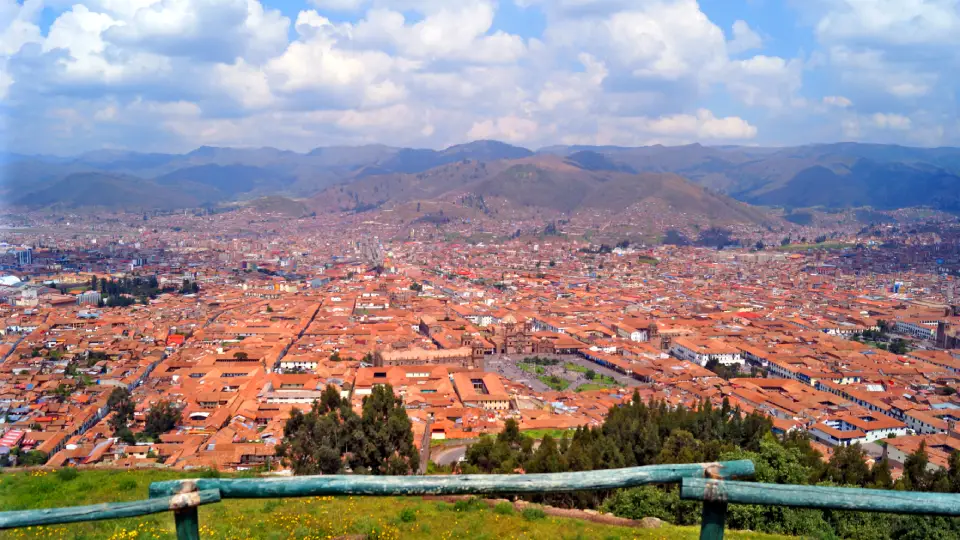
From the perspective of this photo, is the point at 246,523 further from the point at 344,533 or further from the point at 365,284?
the point at 365,284

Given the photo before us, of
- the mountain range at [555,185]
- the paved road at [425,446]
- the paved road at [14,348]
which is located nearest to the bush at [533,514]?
the paved road at [425,446]

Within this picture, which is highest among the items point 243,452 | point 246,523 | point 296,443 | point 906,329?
point 246,523

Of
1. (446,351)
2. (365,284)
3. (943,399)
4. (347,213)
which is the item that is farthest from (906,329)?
(347,213)

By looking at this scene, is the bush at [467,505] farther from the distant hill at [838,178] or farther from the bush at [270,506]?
the distant hill at [838,178]

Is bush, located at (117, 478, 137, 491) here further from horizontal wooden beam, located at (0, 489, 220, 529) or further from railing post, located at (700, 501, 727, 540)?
railing post, located at (700, 501, 727, 540)

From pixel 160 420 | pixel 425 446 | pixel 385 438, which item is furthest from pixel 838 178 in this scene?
pixel 385 438

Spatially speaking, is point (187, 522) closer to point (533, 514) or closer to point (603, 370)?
point (533, 514)
